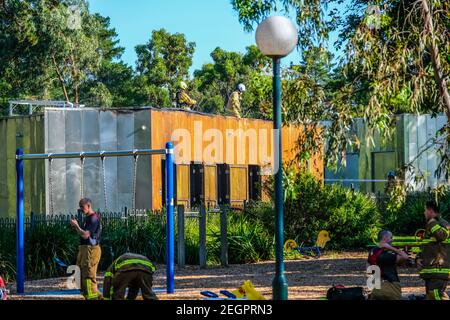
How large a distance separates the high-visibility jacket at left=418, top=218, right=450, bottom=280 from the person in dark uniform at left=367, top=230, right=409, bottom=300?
0.43 meters

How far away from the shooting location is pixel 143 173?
30344 millimetres

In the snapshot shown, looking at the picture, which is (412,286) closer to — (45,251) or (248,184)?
(45,251)

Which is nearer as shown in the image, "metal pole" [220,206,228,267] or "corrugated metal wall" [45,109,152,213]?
"metal pole" [220,206,228,267]

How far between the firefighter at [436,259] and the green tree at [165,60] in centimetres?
5085

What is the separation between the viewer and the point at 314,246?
25.9 metres

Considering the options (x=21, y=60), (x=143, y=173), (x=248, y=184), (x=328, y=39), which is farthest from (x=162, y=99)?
(x=328, y=39)

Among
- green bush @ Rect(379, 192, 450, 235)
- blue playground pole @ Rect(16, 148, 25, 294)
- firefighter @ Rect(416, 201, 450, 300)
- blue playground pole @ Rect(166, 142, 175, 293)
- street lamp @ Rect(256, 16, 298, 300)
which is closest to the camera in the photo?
firefighter @ Rect(416, 201, 450, 300)

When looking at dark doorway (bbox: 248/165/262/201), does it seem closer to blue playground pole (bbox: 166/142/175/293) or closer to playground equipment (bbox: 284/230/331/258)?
playground equipment (bbox: 284/230/331/258)

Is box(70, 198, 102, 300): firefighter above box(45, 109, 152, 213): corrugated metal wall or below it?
below

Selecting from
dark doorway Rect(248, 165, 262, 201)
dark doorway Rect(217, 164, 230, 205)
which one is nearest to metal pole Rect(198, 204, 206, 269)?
Result: dark doorway Rect(217, 164, 230, 205)

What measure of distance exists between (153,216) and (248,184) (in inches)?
394

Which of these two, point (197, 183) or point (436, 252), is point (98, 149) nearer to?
point (197, 183)

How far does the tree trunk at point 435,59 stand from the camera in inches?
656

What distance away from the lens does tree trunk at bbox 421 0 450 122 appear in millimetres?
16672
